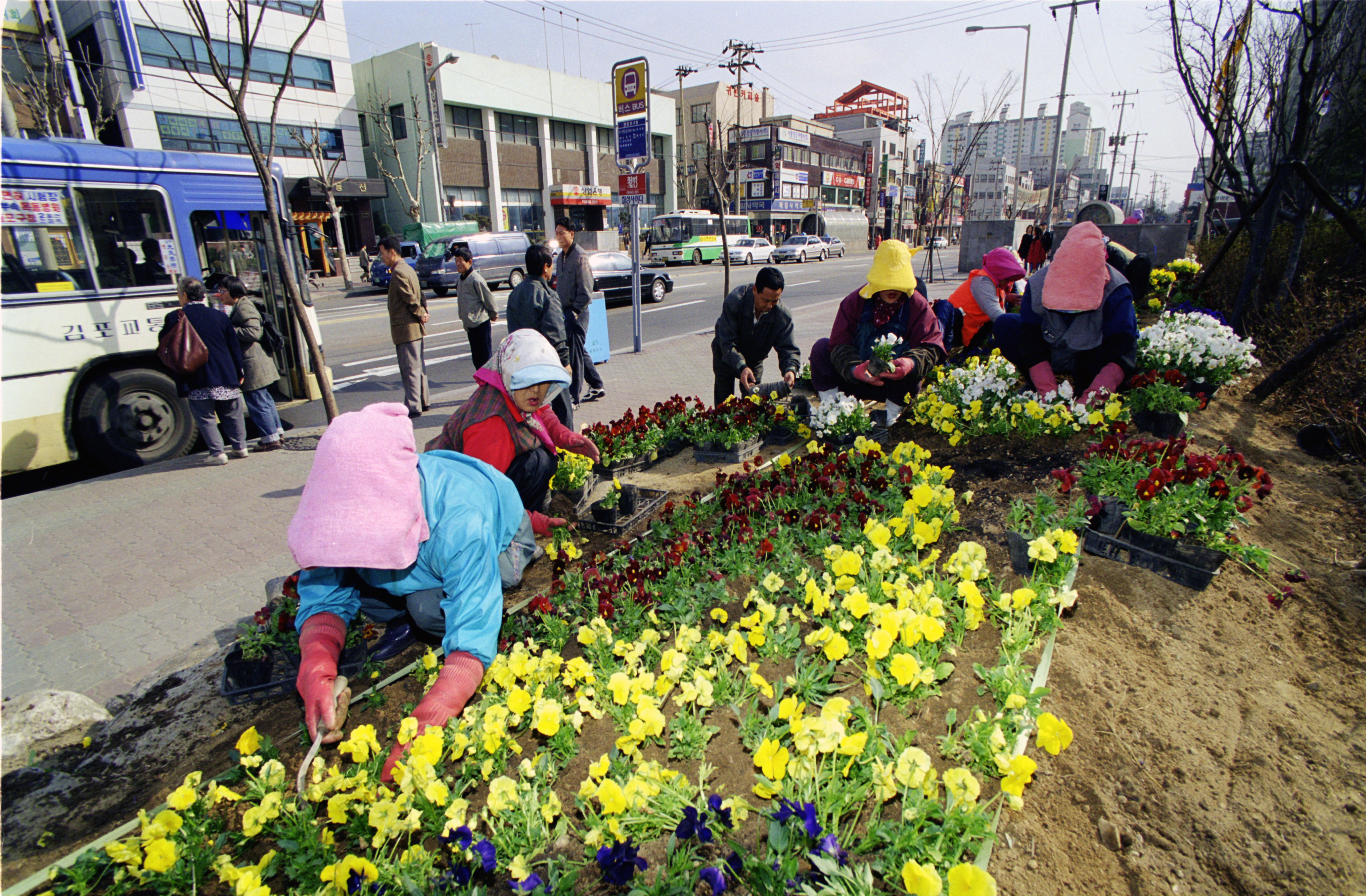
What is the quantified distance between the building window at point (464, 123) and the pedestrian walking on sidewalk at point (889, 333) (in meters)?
37.9

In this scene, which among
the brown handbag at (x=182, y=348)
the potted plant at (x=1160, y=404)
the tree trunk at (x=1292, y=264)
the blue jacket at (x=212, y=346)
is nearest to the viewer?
the potted plant at (x=1160, y=404)

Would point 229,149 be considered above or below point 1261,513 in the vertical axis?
above

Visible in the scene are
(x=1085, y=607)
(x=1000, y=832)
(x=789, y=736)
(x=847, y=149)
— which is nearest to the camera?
(x=1000, y=832)

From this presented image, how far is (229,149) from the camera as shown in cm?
3058

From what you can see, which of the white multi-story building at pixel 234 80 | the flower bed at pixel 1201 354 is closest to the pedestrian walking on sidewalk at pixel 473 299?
the flower bed at pixel 1201 354

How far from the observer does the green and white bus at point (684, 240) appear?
32469 mm

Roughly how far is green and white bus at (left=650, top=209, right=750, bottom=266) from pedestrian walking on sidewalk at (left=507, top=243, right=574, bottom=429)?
26440 mm

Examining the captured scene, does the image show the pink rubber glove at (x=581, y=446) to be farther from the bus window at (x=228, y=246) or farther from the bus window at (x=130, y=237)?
the bus window at (x=130, y=237)

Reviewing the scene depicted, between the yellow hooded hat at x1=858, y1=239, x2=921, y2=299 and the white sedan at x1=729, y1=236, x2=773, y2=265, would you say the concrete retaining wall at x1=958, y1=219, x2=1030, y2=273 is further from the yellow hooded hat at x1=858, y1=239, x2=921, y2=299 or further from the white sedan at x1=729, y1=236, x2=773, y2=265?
the yellow hooded hat at x1=858, y1=239, x2=921, y2=299

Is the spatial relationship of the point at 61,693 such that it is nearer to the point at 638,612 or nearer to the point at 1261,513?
the point at 638,612

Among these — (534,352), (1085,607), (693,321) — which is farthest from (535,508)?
(693,321)

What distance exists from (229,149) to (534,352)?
121 feet

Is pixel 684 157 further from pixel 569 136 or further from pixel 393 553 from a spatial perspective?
pixel 393 553

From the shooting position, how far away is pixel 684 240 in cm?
3275
